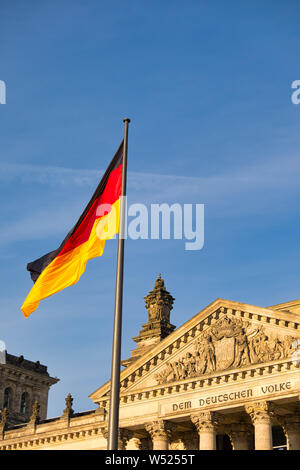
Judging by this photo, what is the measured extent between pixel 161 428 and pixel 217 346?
664cm

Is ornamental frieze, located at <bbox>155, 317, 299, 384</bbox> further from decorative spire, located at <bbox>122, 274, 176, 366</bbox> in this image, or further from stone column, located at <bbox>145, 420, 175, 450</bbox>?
decorative spire, located at <bbox>122, 274, 176, 366</bbox>

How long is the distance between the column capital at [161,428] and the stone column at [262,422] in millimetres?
6729

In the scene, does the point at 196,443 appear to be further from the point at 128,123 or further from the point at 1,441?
the point at 128,123

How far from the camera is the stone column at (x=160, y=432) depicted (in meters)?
46.3

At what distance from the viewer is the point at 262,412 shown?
→ 41656 mm

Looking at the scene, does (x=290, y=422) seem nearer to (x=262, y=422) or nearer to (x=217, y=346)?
(x=262, y=422)

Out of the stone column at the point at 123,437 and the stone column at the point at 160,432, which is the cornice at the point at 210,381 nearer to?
the stone column at the point at 160,432

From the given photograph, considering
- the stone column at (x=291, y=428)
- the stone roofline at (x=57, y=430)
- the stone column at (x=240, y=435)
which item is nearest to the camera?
the stone column at (x=291, y=428)

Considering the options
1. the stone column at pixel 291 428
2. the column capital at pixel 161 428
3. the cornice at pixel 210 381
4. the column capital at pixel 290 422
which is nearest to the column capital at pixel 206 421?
the cornice at pixel 210 381

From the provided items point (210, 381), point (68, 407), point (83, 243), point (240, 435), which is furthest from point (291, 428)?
point (83, 243)

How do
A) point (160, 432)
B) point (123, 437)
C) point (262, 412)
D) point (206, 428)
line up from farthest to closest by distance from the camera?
point (123, 437) → point (160, 432) → point (206, 428) → point (262, 412)

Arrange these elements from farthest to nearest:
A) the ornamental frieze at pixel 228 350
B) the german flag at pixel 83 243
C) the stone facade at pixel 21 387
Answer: the stone facade at pixel 21 387
the ornamental frieze at pixel 228 350
the german flag at pixel 83 243
